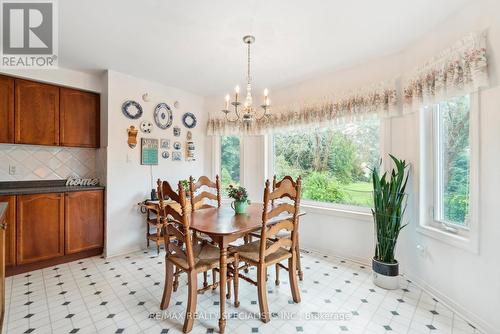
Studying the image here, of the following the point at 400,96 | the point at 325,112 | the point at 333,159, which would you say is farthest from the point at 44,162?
the point at 400,96

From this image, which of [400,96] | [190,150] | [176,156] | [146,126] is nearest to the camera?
[400,96]

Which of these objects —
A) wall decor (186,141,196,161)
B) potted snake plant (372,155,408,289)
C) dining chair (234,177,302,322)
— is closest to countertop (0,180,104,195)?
wall decor (186,141,196,161)

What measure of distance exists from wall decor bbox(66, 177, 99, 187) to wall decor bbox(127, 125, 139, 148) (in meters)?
0.74

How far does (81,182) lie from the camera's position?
3256mm

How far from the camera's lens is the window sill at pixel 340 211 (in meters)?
2.84

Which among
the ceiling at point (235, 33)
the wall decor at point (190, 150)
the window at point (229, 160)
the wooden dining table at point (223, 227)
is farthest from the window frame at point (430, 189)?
the wall decor at point (190, 150)

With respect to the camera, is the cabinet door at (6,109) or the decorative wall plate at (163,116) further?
the decorative wall plate at (163,116)

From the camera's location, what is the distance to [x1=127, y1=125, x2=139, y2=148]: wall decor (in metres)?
3.27

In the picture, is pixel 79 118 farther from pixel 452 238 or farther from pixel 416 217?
pixel 452 238

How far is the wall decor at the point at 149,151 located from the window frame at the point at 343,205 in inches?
70.6

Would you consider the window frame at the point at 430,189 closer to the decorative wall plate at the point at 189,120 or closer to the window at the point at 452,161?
the window at the point at 452,161

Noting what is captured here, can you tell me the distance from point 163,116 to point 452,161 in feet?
12.0

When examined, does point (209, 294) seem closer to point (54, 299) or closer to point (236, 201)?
point (236, 201)

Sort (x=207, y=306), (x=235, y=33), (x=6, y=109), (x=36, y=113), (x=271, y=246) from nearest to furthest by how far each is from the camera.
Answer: (x=271, y=246), (x=207, y=306), (x=235, y=33), (x=6, y=109), (x=36, y=113)
